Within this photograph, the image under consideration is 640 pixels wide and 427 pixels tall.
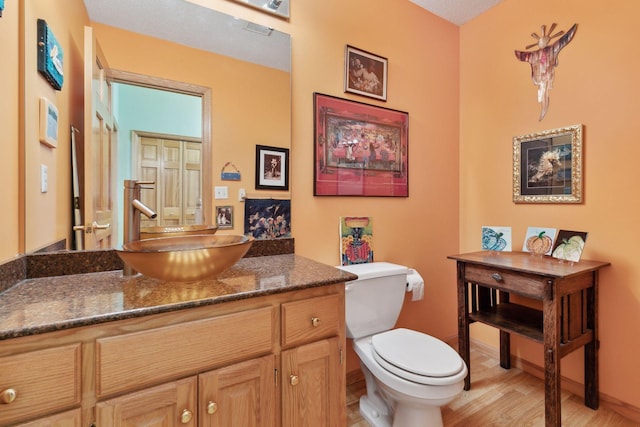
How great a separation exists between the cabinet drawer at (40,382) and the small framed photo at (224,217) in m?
0.81

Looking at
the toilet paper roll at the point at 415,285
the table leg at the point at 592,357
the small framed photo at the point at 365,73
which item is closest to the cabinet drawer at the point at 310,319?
the toilet paper roll at the point at 415,285

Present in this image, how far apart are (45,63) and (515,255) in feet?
8.48

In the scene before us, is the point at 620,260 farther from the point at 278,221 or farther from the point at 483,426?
the point at 278,221

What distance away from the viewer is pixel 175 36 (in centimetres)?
142

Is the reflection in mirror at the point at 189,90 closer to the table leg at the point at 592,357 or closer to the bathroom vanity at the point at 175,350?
the bathroom vanity at the point at 175,350

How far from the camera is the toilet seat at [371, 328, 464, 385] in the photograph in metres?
1.33

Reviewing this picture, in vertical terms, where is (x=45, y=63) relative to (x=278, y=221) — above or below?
above

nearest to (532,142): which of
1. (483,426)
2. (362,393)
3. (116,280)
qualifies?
(483,426)

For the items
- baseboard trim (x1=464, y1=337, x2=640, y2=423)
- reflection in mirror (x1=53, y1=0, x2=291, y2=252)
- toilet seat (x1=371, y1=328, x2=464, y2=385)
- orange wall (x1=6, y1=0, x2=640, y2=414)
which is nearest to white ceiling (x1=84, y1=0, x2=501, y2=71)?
reflection in mirror (x1=53, y1=0, x2=291, y2=252)

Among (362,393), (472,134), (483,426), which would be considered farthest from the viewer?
(472,134)

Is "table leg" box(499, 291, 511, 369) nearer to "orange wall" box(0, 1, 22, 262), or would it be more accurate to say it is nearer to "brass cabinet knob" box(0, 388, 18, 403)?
"brass cabinet knob" box(0, 388, 18, 403)

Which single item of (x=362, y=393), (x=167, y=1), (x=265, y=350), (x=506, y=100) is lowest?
(x=362, y=393)

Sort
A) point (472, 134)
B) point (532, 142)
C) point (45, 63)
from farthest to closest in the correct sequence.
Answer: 1. point (472, 134)
2. point (532, 142)
3. point (45, 63)

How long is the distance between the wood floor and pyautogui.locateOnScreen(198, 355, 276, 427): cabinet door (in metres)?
0.93
